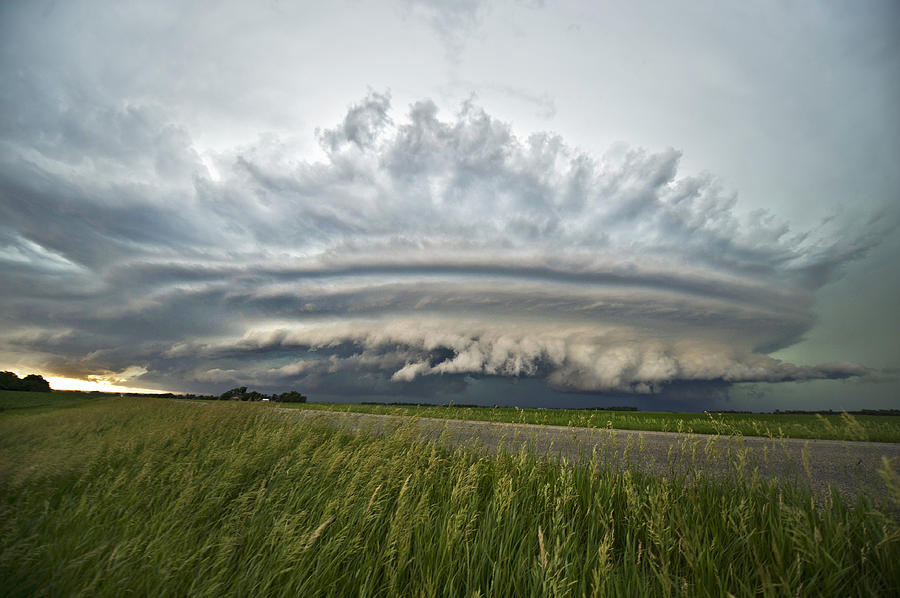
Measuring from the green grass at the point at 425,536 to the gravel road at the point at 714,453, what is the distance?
1.42ft

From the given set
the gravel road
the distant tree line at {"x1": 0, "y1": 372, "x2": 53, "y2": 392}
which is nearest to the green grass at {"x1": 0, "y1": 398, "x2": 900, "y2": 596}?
the gravel road

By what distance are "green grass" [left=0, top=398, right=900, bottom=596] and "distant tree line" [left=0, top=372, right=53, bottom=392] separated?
227 feet

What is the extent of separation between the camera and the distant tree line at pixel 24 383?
53.2 metres

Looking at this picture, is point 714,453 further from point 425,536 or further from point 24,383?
point 24,383

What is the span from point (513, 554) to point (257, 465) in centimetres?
450

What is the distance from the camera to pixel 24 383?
5753cm

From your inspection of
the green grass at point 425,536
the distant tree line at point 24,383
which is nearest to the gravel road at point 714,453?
the green grass at point 425,536

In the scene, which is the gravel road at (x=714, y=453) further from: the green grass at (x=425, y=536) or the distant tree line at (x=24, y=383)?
the distant tree line at (x=24, y=383)

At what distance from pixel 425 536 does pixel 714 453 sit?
3518mm

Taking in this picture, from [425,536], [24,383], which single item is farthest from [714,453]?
[24,383]

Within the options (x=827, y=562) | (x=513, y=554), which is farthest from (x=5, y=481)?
(x=827, y=562)

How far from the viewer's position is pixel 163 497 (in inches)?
197

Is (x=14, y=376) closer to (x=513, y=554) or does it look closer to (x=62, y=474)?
(x=62, y=474)

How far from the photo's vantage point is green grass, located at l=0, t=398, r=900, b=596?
111 inches
